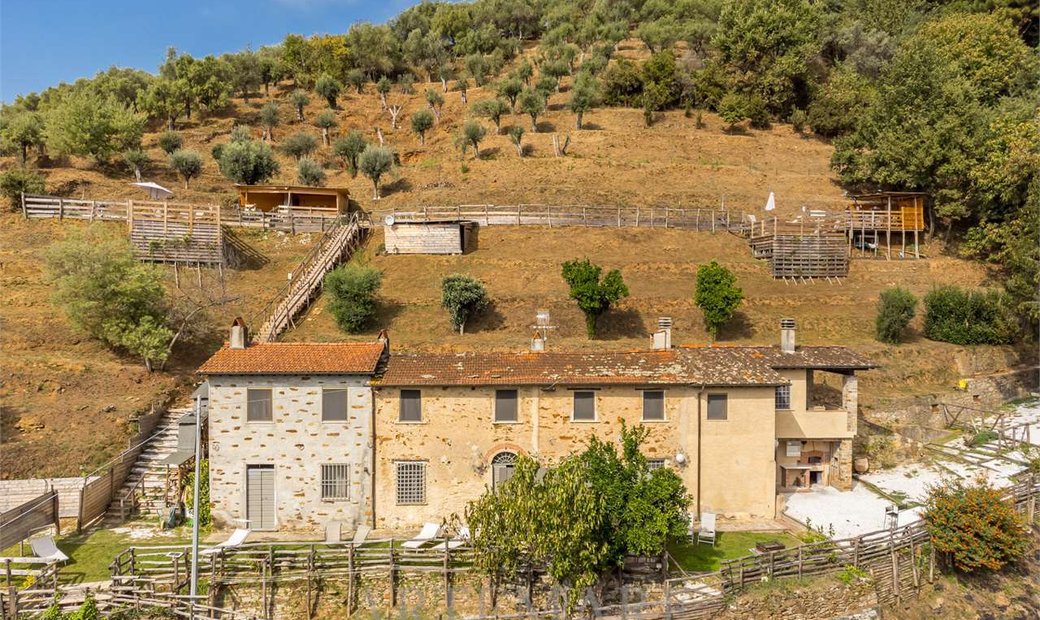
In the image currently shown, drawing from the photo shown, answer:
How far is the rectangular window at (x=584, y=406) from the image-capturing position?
22.1 meters

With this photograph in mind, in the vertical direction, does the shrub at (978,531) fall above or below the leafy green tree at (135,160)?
below

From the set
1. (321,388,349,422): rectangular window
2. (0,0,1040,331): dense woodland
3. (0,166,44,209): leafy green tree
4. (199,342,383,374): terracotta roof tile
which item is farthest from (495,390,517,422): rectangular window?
(0,166,44,209): leafy green tree

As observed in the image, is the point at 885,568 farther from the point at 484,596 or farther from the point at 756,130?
the point at 756,130

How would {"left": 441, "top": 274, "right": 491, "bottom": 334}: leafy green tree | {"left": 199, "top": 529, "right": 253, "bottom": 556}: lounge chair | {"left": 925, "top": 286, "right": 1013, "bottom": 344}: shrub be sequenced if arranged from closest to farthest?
1. {"left": 199, "top": 529, "right": 253, "bottom": 556}: lounge chair
2. {"left": 441, "top": 274, "right": 491, "bottom": 334}: leafy green tree
3. {"left": 925, "top": 286, "right": 1013, "bottom": 344}: shrub

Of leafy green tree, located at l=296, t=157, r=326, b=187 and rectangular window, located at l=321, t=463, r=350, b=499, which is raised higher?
leafy green tree, located at l=296, t=157, r=326, b=187

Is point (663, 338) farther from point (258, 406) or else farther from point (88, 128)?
point (88, 128)

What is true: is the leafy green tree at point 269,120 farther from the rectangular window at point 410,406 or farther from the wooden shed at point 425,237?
the rectangular window at point 410,406

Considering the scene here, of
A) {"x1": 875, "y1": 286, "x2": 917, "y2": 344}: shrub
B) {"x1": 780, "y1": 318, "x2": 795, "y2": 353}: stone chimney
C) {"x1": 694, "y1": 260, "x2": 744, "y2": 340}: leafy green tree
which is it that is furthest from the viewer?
{"x1": 875, "y1": 286, "x2": 917, "y2": 344}: shrub

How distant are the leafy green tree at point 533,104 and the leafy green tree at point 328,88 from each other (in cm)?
2919

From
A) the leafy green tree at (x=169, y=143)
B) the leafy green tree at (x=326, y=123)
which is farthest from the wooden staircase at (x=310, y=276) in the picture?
the leafy green tree at (x=326, y=123)

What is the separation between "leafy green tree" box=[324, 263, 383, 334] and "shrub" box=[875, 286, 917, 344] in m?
30.5

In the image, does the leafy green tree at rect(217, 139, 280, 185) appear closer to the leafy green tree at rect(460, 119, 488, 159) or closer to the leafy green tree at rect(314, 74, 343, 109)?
the leafy green tree at rect(460, 119, 488, 159)

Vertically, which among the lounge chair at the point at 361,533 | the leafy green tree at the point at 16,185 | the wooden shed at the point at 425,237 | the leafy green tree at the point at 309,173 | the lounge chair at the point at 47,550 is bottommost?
the lounge chair at the point at 361,533

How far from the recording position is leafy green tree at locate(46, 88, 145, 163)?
175 ft
